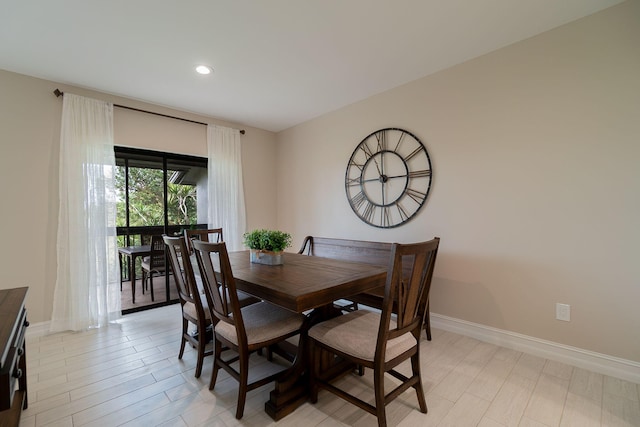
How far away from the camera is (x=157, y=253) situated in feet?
11.5

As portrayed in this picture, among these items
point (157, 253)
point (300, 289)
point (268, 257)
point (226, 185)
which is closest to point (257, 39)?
point (268, 257)

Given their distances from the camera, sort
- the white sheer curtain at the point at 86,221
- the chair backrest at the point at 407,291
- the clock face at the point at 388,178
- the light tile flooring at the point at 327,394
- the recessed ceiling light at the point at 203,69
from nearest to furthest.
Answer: the chair backrest at the point at 407,291, the light tile flooring at the point at 327,394, the recessed ceiling light at the point at 203,69, the white sheer curtain at the point at 86,221, the clock face at the point at 388,178

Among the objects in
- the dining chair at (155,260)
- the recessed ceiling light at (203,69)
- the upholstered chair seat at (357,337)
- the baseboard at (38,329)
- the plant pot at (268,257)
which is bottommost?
the baseboard at (38,329)

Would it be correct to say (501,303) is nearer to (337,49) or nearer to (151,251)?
(337,49)

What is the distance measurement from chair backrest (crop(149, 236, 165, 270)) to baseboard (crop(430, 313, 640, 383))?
3.41 meters

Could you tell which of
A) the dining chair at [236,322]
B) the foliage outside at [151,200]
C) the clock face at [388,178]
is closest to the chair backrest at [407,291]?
the dining chair at [236,322]

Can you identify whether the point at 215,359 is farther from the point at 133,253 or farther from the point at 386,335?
the point at 133,253

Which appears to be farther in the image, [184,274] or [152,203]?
[152,203]

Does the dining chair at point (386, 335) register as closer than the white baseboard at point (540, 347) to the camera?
Yes

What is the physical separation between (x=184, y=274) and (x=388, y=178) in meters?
2.29

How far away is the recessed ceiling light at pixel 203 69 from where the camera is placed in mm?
2599

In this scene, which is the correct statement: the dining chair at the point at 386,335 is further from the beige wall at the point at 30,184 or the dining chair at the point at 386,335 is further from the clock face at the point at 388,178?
the beige wall at the point at 30,184

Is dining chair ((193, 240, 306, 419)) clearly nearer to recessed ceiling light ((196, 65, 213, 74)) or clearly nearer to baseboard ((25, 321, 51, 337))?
recessed ceiling light ((196, 65, 213, 74))

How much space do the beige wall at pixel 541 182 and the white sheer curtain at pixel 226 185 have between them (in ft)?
7.88
